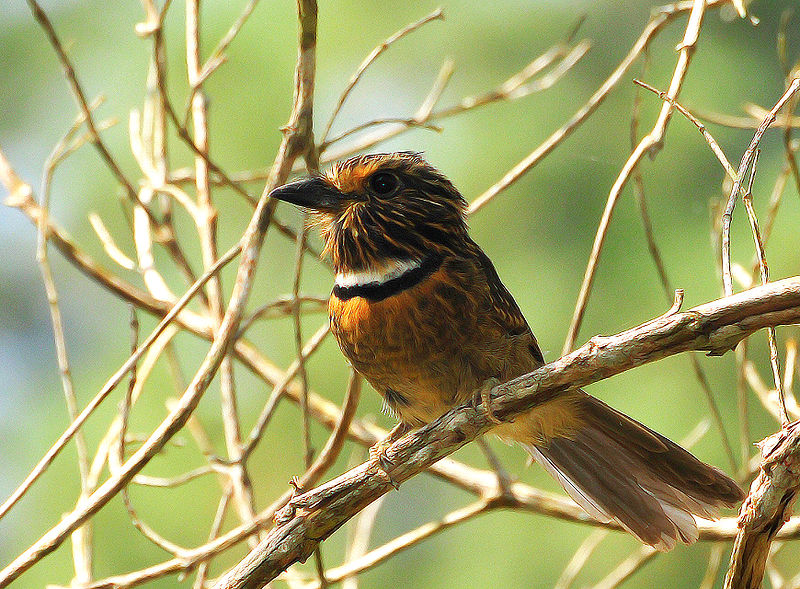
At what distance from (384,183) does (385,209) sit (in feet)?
0.23

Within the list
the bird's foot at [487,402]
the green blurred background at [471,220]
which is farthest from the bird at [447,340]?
the green blurred background at [471,220]

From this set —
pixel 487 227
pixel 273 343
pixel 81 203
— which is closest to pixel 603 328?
pixel 487 227

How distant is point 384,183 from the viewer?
204cm

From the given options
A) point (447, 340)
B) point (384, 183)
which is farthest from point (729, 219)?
point (384, 183)

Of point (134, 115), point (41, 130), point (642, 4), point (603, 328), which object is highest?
point (41, 130)

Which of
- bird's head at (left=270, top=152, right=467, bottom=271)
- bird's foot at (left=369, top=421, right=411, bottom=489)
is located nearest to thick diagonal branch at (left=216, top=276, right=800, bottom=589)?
bird's foot at (left=369, top=421, right=411, bottom=489)

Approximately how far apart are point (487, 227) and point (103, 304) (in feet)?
5.75

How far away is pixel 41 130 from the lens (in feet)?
12.8

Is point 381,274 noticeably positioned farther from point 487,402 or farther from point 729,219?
point 729,219

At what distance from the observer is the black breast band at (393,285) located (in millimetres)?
1876

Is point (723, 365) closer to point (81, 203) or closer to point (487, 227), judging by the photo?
point (487, 227)

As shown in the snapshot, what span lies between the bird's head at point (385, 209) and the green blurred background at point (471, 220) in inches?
31.8

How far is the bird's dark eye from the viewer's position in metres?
2.03

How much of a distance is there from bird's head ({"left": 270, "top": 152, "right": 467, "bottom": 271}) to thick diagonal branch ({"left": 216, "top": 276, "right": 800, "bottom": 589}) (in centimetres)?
59
